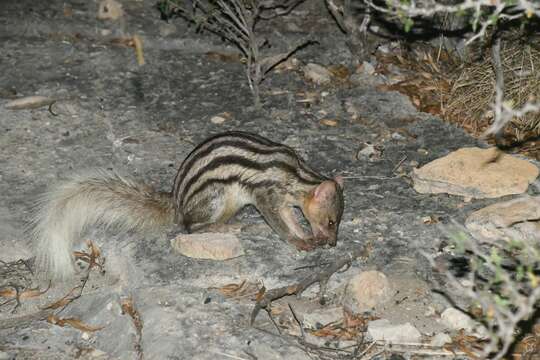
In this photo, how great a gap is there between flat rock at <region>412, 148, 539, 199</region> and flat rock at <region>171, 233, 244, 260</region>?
5.38 ft

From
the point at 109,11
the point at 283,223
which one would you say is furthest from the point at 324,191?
the point at 109,11

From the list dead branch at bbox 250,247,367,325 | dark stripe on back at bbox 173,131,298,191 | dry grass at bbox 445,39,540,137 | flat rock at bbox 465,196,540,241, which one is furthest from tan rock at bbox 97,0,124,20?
flat rock at bbox 465,196,540,241

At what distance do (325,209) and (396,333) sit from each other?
47.0 inches

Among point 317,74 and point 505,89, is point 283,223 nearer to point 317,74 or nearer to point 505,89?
point 317,74

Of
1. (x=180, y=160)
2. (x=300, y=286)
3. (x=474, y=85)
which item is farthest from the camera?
(x=474, y=85)

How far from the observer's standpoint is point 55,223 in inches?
213

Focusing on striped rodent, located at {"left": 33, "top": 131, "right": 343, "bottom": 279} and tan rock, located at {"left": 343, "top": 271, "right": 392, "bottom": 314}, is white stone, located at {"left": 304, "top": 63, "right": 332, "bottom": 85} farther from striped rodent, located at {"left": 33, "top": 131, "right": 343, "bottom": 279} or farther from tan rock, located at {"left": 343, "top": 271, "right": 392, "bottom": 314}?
tan rock, located at {"left": 343, "top": 271, "right": 392, "bottom": 314}

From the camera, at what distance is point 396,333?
465cm

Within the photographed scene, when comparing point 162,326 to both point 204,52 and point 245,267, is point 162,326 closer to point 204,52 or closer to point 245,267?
point 245,267

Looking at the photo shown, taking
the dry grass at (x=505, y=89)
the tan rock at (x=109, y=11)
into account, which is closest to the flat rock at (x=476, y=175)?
the dry grass at (x=505, y=89)

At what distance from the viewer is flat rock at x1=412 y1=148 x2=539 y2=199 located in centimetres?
605

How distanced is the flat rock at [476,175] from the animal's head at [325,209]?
36.7 inches

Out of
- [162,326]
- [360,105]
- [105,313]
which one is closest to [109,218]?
[105,313]

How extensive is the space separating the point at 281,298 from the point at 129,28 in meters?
4.66
